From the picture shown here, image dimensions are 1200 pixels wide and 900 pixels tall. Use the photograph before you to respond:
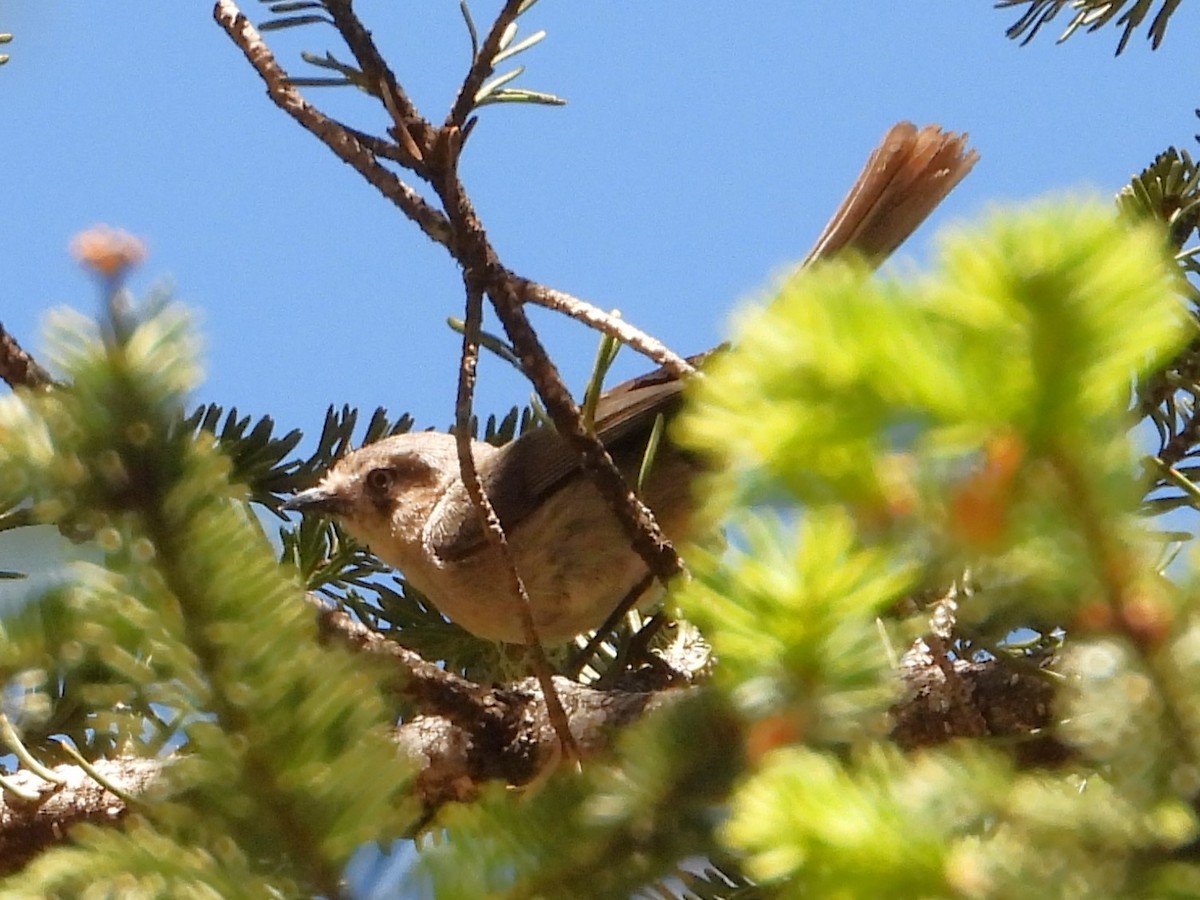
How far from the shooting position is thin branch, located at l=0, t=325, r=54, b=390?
5.16ft

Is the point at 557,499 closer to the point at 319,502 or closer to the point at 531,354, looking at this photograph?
the point at 319,502

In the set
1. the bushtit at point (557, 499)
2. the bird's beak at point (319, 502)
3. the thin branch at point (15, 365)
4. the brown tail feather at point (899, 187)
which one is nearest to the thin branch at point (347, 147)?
the thin branch at point (15, 365)

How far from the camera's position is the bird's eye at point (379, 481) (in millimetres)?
4336

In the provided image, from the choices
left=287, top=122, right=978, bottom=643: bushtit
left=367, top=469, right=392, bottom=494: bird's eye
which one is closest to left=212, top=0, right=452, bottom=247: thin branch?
left=287, top=122, right=978, bottom=643: bushtit

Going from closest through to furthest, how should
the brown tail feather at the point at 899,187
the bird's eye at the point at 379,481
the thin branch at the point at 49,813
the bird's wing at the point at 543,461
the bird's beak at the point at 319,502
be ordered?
the thin branch at the point at 49,813, the brown tail feather at the point at 899,187, the bird's wing at the point at 543,461, the bird's beak at the point at 319,502, the bird's eye at the point at 379,481

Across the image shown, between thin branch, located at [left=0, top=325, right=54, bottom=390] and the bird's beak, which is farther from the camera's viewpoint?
the bird's beak

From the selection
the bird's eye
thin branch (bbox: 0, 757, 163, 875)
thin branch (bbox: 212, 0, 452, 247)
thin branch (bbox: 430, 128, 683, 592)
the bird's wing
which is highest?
the bird's eye

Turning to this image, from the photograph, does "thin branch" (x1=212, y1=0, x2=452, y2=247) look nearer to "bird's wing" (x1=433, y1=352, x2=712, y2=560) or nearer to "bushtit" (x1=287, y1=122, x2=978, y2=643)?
"bushtit" (x1=287, y1=122, x2=978, y2=643)

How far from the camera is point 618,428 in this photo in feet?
11.8

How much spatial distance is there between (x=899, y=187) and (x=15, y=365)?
2.02 metres

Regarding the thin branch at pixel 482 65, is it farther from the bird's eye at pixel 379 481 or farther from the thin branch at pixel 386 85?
the bird's eye at pixel 379 481

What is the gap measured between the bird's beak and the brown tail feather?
166 cm

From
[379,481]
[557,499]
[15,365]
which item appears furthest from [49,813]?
[379,481]

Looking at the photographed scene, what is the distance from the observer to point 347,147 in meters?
1.66
